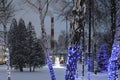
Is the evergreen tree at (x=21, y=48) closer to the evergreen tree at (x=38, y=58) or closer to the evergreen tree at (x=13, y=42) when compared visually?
the evergreen tree at (x=13, y=42)

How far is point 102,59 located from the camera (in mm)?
58812

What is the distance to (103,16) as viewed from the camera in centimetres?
3938

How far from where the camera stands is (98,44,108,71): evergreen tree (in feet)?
183

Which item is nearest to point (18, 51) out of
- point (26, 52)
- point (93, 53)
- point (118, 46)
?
point (26, 52)

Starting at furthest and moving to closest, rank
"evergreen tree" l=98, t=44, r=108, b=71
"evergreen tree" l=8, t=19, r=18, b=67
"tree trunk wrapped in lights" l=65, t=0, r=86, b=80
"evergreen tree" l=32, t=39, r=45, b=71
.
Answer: "evergreen tree" l=98, t=44, r=108, b=71 < "evergreen tree" l=8, t=19, r=18, b=67 < "evergreen tree" l=32, t=39, r=45, b=71 < "tree trunk wrapped in lights" l=65, t=0, r=86, b=80

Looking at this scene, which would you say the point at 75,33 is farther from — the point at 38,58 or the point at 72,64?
the point at 38,58

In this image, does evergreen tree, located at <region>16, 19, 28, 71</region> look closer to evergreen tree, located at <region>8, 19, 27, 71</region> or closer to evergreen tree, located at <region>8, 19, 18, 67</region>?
evergreen tree, located at <region>8, 19, 27, 71</region>

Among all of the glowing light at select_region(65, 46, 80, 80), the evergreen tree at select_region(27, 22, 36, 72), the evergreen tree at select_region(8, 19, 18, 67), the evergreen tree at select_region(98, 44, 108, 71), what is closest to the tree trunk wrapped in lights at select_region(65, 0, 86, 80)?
the glowing light at select_region(65, 46, 80, 80)

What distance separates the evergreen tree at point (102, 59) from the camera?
55.9 metres

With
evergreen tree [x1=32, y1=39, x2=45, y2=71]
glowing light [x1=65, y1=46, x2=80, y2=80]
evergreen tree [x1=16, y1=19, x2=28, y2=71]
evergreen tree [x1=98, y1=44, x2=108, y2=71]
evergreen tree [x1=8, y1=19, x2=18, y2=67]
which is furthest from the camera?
evergreen tree [x1=98, y1=44, x2=108, y2=71]

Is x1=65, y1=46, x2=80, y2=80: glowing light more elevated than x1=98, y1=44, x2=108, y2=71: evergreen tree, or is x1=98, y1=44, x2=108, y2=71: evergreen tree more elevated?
x1=65, y1=46, x2=80, y2=80: glowing light

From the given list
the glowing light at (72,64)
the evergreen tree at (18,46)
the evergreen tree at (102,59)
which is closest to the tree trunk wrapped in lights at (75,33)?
the glowing light at (72,64)

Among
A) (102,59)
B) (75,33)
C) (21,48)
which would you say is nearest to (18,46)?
(21,48)

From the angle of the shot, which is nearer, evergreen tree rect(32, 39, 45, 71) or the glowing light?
the glowing light
